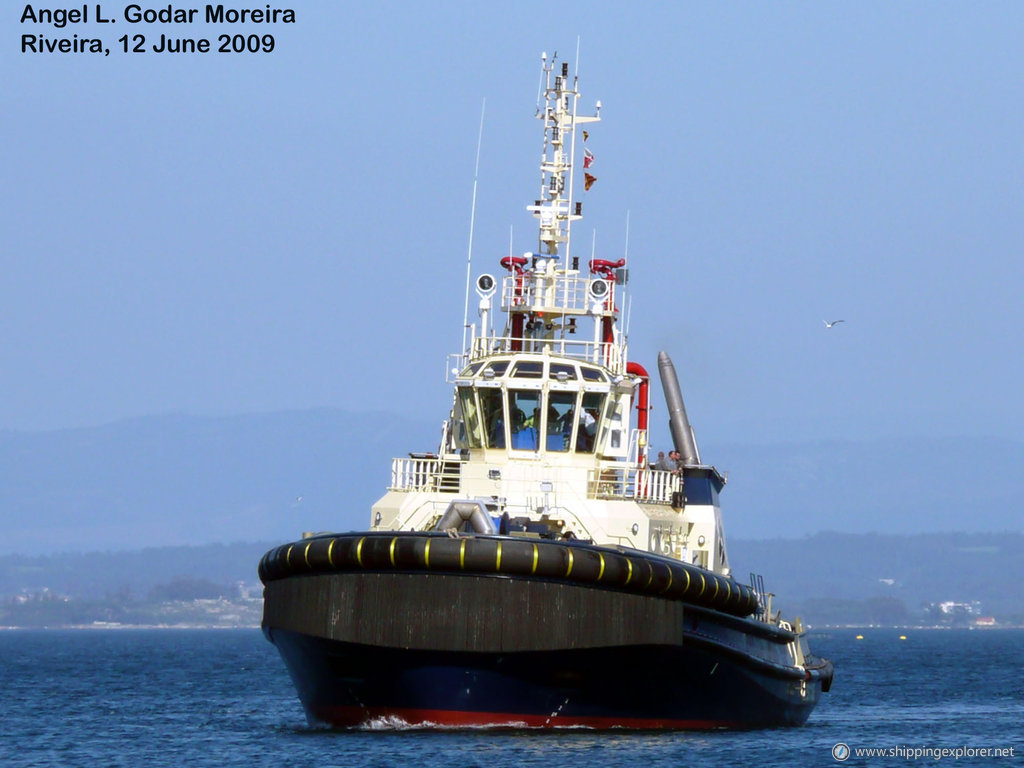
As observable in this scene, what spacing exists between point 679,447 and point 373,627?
1187 centimetres

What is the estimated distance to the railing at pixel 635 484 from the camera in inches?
1256

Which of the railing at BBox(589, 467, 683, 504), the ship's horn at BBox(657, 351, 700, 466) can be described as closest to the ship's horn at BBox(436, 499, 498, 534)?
the railing at BBox(589, 467, 683, 504)

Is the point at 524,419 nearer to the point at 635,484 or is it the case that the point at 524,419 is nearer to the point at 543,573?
the point at 635,484

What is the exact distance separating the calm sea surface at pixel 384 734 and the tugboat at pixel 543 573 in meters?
0.50

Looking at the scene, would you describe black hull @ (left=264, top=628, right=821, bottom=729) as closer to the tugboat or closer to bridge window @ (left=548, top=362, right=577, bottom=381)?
the tugboat

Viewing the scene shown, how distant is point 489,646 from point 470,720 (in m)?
1.55

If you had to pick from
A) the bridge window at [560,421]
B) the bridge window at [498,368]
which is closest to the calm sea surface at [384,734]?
the bridge window at [560,421]

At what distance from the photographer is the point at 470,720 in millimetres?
28172

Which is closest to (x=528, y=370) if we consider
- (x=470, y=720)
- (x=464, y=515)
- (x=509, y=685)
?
(x=464, y=515)

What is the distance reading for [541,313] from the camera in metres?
34.1

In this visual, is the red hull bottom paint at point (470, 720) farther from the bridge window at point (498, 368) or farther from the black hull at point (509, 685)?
the bridge window at point (498, 368)

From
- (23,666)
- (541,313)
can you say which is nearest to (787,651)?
(541,313)

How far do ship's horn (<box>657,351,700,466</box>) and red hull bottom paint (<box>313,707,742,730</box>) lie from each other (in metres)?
8.73

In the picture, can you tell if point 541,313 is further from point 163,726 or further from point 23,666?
point 23,666
